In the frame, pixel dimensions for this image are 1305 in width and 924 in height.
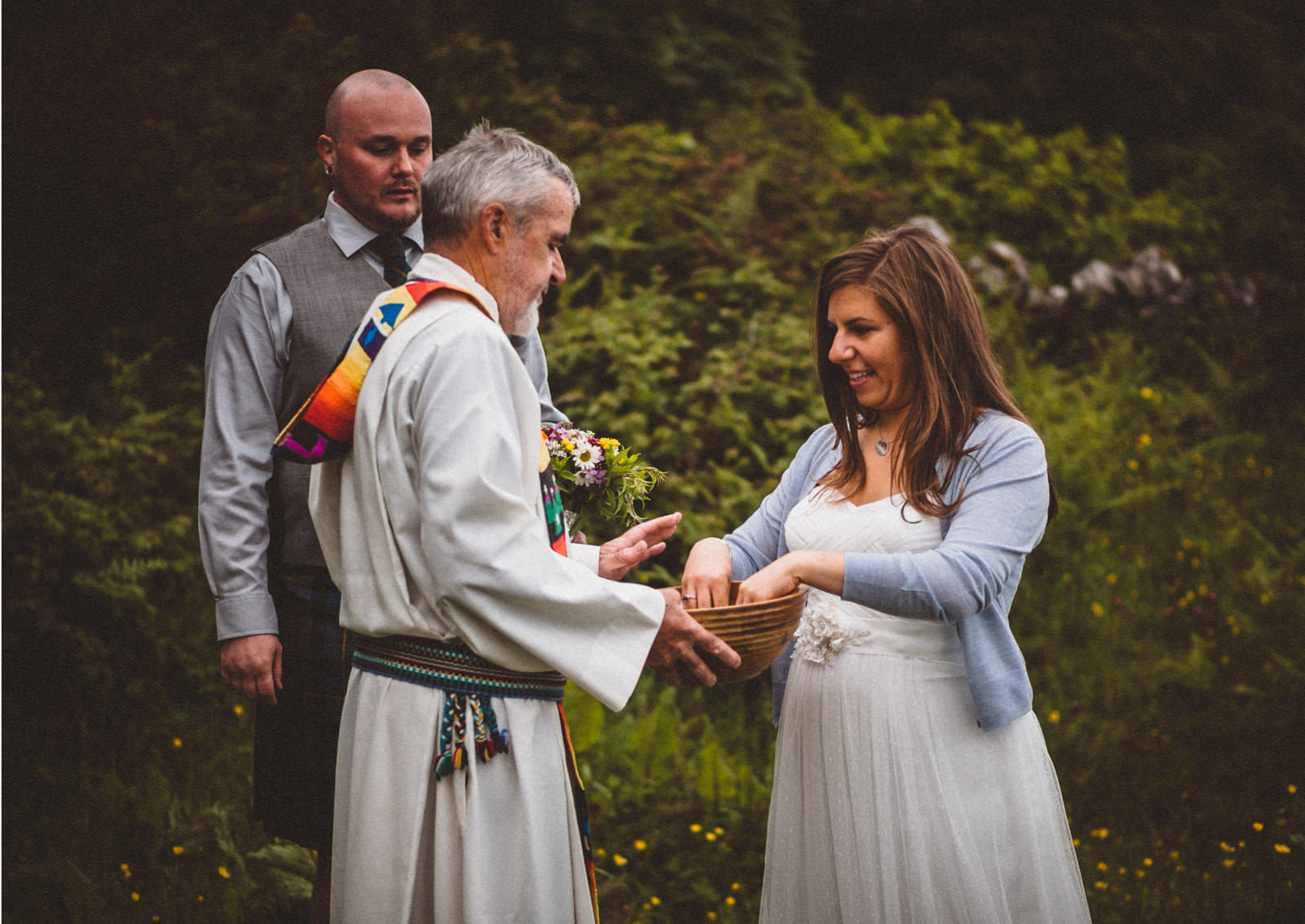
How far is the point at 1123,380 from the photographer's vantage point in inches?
337

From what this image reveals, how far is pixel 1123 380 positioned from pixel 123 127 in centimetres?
731

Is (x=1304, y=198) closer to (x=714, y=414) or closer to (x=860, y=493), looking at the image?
(x=714, y=414)

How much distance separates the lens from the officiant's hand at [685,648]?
7.79ft

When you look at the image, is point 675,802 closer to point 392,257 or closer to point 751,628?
point 751,628

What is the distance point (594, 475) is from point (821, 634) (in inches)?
28.6

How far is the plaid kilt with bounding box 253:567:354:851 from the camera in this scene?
299 centimetres

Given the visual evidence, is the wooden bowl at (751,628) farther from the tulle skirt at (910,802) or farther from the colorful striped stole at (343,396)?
the colorful striped stole at (343,396)

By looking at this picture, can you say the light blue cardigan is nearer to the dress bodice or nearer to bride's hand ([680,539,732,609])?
the dress bodice

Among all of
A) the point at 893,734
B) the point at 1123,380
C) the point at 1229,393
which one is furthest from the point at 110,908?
the point at 1229,393

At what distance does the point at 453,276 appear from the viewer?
2.28 metres

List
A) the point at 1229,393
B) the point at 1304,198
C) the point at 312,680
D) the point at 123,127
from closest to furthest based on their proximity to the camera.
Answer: the point at 312,680, the point at 123,127, the point at 1229,393, the point at 1304,198

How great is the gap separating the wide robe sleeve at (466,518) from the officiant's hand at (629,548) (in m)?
0.40

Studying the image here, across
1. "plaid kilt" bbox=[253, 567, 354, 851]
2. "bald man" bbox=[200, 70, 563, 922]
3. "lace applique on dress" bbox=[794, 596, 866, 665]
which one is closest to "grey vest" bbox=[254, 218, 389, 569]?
"bald man" bbox=[200, 70, 563, 922]

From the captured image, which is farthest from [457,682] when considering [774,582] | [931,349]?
[931,349]
